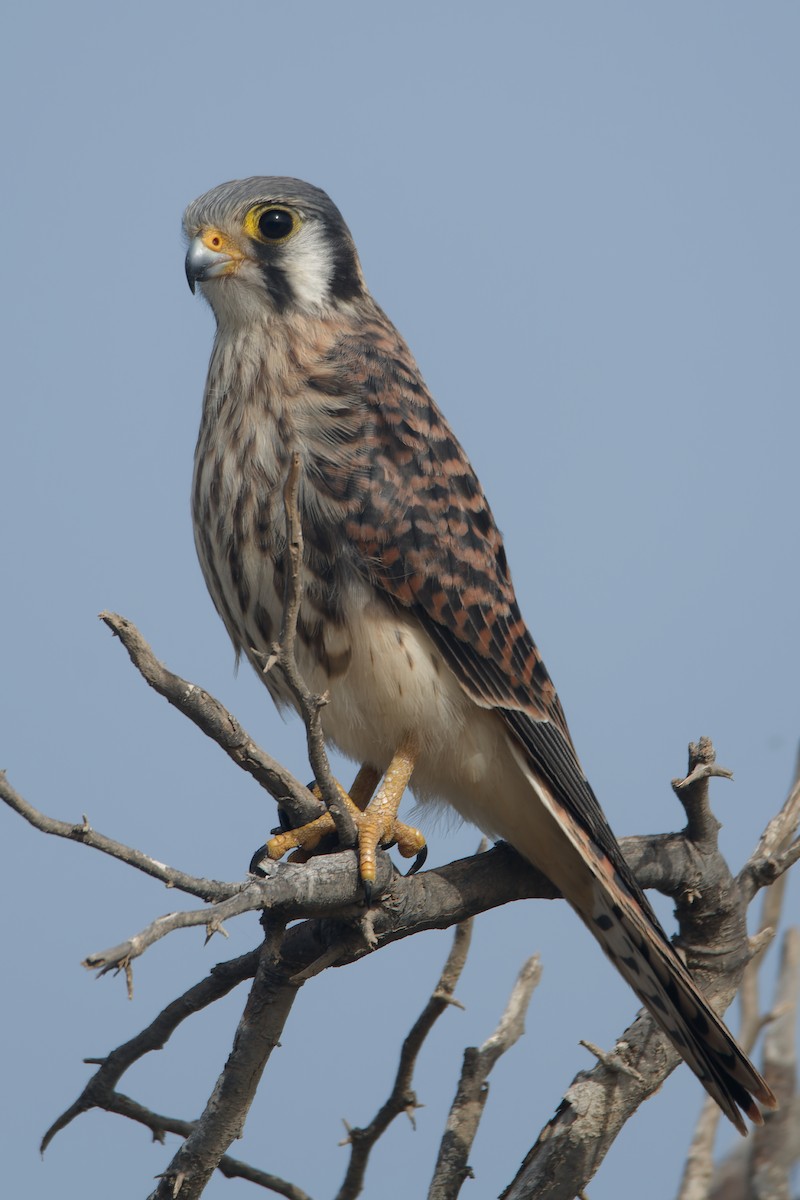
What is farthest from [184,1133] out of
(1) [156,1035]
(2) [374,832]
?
(2) [374,832]

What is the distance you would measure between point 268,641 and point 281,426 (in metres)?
0.44

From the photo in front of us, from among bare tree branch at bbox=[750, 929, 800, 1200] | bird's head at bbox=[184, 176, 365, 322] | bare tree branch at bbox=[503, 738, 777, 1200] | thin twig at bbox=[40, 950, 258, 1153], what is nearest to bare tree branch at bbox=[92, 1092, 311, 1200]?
thin twig at bbox=[40, 950, 258, 1153]

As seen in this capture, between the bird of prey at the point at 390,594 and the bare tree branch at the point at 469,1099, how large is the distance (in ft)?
0.81

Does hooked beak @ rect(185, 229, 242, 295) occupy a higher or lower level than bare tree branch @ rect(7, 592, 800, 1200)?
higher

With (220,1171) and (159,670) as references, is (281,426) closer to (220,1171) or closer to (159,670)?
(159,670)

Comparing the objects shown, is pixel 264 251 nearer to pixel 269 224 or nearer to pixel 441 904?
pixel 269 224

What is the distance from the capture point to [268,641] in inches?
106

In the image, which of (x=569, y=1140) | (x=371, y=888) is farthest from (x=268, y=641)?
(x=569, y=1140)

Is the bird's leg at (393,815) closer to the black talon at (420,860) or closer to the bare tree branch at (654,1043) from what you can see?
the black talon at (420,860)

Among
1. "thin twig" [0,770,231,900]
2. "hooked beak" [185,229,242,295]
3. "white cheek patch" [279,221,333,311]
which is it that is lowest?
"thin twig" [0,770,231,900]

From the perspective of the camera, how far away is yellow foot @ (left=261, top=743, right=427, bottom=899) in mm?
2168

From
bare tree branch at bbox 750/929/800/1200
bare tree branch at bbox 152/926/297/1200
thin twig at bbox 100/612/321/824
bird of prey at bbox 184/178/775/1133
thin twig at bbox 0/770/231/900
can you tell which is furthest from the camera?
bird of prey at bbox 184/178/775/1133

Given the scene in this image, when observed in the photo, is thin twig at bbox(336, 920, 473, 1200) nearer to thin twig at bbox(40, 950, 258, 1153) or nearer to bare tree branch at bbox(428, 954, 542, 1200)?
bare tree branch at bbox(428, 954, 542, 1200)

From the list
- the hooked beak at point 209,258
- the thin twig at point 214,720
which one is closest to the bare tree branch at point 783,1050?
the thin twig at point 214,720
